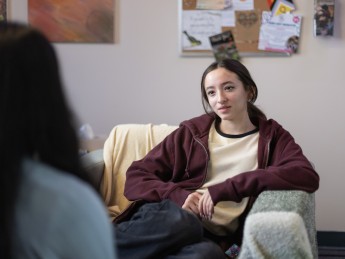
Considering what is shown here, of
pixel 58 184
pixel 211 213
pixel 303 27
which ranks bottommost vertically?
pixel 211 213

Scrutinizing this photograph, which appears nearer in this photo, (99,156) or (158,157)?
(158,157)

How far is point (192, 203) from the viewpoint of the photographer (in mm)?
1665

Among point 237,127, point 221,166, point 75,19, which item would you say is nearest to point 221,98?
point 237,127

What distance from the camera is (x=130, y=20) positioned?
2.66 m

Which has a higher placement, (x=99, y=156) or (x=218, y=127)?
(x=218, y=127)

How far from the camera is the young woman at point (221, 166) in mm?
1627

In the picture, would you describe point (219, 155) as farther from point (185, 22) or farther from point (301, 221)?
point (185, 22)

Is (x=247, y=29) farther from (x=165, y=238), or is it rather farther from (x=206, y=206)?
(x=165, y=238)

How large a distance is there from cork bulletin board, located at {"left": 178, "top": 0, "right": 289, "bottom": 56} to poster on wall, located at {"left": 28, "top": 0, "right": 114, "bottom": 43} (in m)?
0.41

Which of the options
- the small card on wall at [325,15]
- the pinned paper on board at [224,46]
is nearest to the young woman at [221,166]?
the pinned paper on board at [224,46]

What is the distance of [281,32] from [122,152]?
105cm

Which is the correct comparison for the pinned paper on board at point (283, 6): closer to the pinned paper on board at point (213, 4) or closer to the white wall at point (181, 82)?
the white wall at point (181, 82)

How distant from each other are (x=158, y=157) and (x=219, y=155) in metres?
0.23

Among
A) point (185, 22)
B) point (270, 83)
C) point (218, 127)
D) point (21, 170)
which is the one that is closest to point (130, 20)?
point (185, 22)
